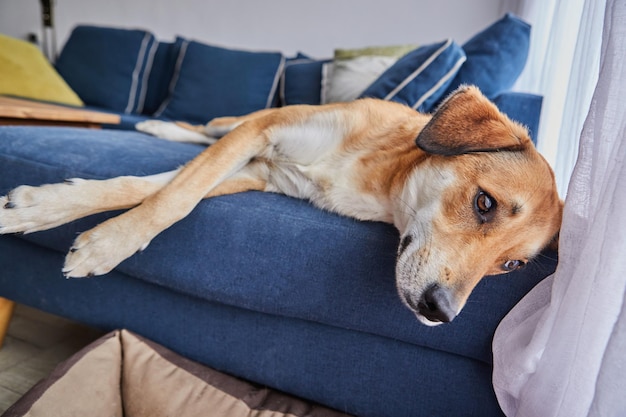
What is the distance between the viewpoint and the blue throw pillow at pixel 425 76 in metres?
1.95

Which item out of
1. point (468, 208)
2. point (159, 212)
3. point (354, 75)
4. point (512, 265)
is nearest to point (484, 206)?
point (468, 208)

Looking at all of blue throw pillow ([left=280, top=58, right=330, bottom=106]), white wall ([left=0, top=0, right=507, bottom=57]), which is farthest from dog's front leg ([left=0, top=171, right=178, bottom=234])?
white wall ([left=0, top=0, right=507, bottom=57])

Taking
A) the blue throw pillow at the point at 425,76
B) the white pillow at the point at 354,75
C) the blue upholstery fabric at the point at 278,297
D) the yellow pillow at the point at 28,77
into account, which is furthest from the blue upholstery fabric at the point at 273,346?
the yellow pillow at the point at 28,77

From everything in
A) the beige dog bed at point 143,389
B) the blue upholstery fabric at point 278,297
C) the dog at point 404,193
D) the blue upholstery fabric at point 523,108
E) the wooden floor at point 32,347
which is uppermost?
the blue upholstery fabric at point 523,108

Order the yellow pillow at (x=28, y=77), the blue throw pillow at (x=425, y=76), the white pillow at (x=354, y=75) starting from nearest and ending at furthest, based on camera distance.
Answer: the blue throw pillow at (x=425, y=76) < the white pillow at (x=354, y=75) < the yellow pillow at (x=28, y=77)

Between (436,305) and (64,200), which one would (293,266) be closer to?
(436,305)

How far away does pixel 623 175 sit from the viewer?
80 cm

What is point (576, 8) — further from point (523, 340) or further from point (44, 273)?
point (44, 273)

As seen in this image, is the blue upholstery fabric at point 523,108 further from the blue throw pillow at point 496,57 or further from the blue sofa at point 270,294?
the blue sofa at point 270,294

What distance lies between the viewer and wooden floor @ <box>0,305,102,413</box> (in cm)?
143

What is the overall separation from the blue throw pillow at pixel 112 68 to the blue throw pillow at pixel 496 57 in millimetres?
3077

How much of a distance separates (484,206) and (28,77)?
385 cm

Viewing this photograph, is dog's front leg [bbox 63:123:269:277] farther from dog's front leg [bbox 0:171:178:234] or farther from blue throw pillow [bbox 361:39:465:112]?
blue throw pillow [bbox 361:39:465:112]

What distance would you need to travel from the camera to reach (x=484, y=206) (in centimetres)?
113
